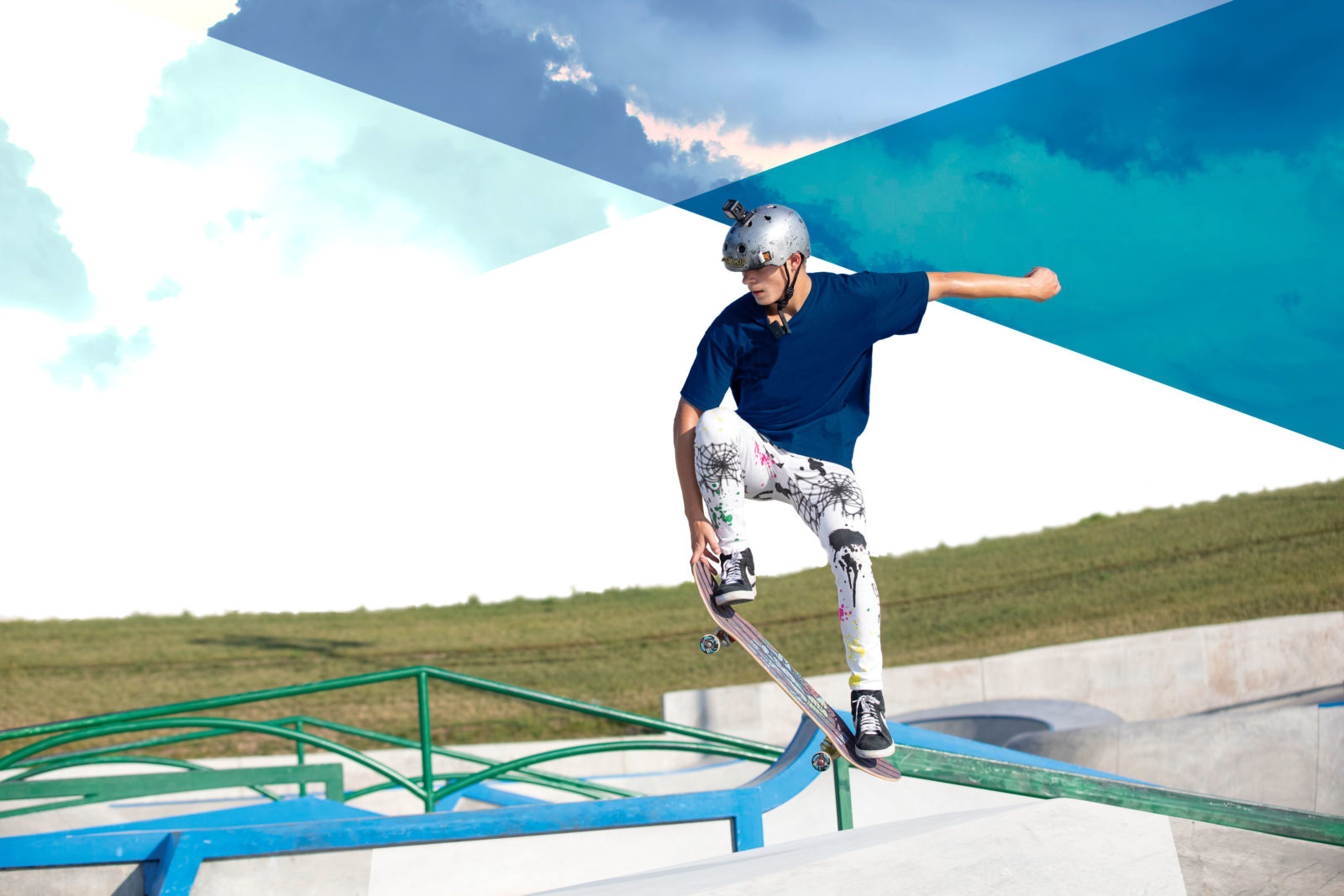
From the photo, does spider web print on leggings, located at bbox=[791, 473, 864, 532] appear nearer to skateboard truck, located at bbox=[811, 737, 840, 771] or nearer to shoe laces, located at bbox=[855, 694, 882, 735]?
shoe laces, located at bbox=[855, 694, 882, 735]

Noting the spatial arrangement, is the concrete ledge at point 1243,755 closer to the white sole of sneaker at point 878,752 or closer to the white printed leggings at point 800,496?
the white sole of sneaker at point 878,752

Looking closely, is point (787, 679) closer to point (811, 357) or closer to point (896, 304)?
point (811, 357)

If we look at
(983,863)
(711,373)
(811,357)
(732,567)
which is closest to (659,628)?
(732,567)

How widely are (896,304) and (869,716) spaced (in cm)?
170

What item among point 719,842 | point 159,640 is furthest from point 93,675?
point 719,842

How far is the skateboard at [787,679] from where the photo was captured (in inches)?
159


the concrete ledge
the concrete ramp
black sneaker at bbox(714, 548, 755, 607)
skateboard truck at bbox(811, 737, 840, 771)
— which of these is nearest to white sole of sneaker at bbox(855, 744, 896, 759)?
skateboard truck at bbox(811, 737, 840, 771)

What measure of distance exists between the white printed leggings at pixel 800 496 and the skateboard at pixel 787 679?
24 centimetres

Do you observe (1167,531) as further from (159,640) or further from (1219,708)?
(159,640)

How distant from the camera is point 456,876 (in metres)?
4.48

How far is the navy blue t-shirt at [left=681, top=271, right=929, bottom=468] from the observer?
12.7ft

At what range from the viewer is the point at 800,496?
13.0 ft

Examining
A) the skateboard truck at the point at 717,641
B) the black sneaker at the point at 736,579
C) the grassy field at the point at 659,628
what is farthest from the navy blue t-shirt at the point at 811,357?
the grassy field at the point at 659,628

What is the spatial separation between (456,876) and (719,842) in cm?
163
